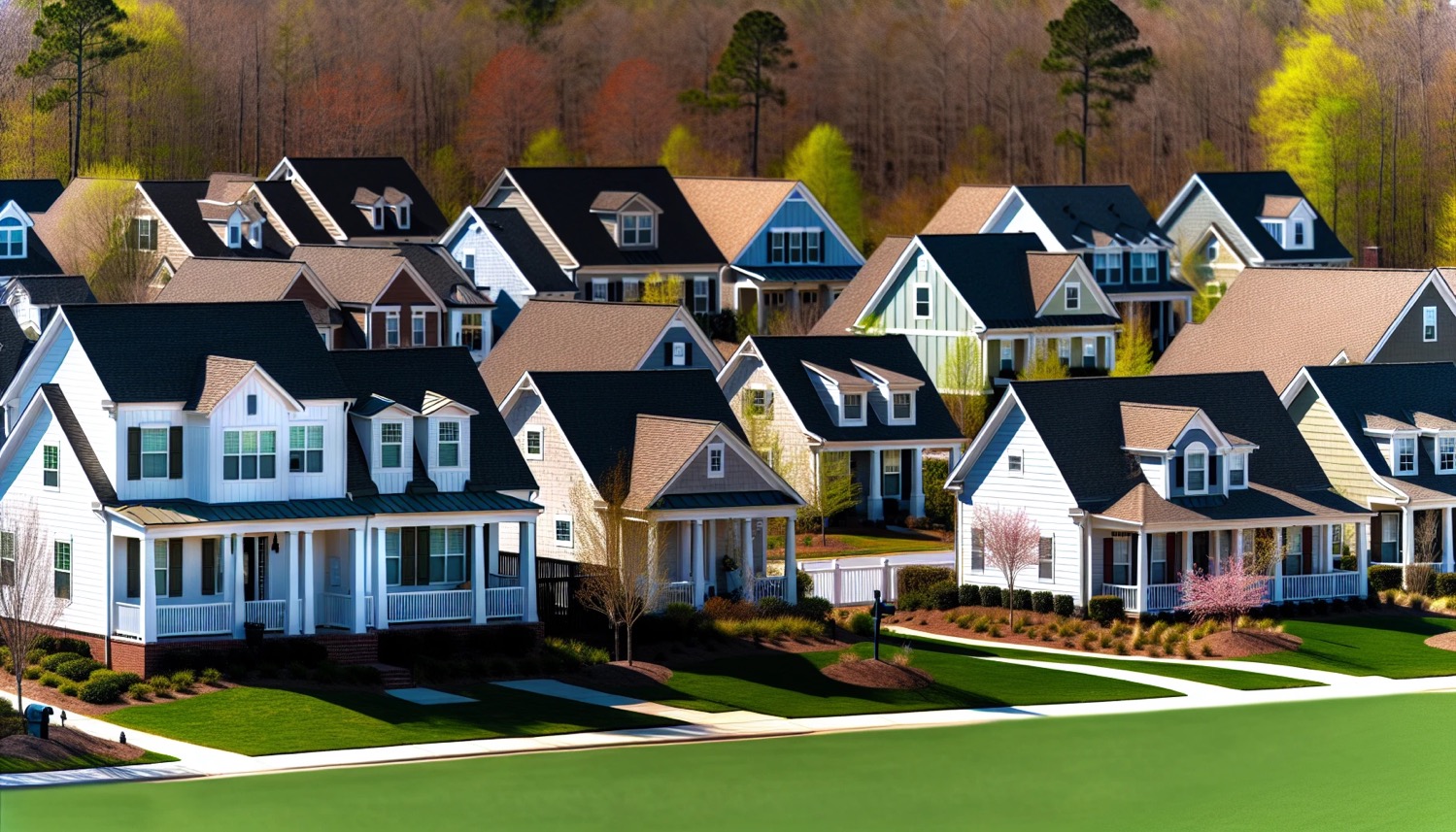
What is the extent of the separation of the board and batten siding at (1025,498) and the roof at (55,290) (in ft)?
106

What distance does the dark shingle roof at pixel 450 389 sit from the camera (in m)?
61.1

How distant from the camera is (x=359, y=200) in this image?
11681cm

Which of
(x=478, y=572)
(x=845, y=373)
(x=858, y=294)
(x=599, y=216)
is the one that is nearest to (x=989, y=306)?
(x=858, y=294)

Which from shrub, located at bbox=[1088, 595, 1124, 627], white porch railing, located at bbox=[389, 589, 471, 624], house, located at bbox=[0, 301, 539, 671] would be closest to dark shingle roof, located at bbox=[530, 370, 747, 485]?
house, located at bbox=[0, 301, 539, 671]

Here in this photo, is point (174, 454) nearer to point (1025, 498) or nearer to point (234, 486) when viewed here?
point (234, 486)

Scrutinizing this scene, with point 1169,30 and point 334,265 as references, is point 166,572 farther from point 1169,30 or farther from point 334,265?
point 1169,30

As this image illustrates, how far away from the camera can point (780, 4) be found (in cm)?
19012

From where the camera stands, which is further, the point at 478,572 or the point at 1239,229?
the point at 1239,229

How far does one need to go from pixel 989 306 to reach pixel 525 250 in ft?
64.0

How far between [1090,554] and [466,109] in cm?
10219

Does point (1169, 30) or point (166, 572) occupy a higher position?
point (1169, 30)

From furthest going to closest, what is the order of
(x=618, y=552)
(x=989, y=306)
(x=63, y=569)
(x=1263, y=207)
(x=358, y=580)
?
(x=1263, y=207)
(x=989, y=306)
(x=618, y=552)
(x=358, y=580)
(x=63, y=569)

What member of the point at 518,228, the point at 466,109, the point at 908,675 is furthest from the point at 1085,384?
the point at 466,109


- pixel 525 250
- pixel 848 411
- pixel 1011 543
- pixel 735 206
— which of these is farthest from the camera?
pixel 735 206
